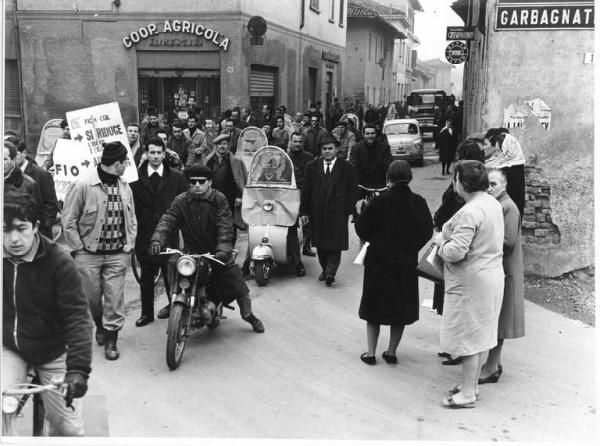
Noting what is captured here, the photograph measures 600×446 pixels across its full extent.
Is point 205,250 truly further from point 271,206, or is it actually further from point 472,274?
point 472,274

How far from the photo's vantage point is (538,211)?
8.20 metres

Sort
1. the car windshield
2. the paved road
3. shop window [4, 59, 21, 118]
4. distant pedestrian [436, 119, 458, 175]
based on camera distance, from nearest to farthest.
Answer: the paved road
distant pedestrian [436, 119, 458, 175]
shop window [4, 59, 21, 118]
the car windshield

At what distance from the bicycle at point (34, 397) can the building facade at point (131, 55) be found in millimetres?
14824

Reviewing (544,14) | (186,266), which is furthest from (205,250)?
(544,14)

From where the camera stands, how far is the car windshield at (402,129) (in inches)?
854

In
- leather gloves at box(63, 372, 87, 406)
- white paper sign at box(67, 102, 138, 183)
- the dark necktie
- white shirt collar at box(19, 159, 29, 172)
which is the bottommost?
leather gloves at box(63, 372, 87, 406)

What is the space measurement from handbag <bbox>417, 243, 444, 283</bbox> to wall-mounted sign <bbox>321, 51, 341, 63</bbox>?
2192 cm

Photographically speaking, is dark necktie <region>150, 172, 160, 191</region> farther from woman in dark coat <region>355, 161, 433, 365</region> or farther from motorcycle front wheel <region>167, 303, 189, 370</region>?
woman in dark coat <region>355, 161, 433, 365</region>

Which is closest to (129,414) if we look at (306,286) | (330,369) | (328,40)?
(330,369)

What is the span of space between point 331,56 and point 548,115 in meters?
20.7

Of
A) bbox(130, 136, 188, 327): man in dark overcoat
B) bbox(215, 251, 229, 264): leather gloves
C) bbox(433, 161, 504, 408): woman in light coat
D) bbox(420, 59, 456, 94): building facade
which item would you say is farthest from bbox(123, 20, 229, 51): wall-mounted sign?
bbox(420, 59, 456, 94): building facade

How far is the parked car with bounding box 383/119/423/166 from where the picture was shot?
2069cm

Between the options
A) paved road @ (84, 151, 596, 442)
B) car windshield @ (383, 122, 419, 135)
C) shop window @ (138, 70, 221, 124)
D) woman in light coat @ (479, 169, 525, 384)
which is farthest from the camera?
Result: car windshield @ (383, 122, 419, 135)

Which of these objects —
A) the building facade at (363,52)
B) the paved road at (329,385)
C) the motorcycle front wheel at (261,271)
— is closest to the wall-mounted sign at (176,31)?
the motorcycle front wheel at (261,271)
